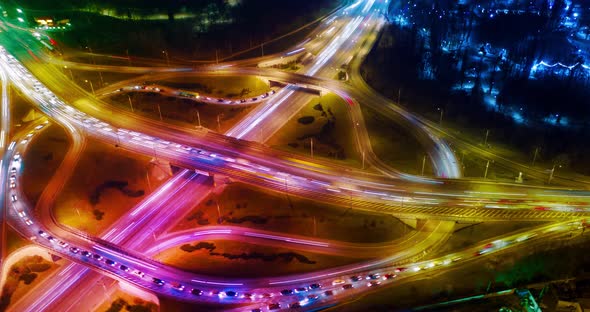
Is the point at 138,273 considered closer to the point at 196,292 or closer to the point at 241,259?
the point at 196,292

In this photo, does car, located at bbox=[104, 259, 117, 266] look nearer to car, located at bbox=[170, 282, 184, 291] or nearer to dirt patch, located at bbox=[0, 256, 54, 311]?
dirt patch, located at bbox=[0, 256, 54, 311]

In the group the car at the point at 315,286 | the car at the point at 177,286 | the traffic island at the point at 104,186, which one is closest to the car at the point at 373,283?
the car at the point at 315,286

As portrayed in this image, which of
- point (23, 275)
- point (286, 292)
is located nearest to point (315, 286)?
point (286, 292)

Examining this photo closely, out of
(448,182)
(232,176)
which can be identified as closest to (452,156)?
(448,182)

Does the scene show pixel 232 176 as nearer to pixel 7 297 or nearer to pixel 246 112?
pixel 246 112

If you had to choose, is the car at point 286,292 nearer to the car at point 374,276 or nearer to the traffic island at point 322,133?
the car at point 374,276

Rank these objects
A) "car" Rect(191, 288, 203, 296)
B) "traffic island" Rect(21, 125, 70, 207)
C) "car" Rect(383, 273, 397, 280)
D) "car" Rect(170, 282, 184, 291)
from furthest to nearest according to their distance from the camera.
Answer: "traffic island" Rect(21, 125, 70, 207) → "car" Rect(383, 273, 397, 280) → "car" Rect(170, 282, 184, 291) → "car" Rect(191, 288, 203, 296)

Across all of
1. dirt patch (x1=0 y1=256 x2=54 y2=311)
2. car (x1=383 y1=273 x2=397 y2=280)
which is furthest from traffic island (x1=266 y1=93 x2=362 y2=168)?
dirt patch (x1=0 y1=256 x2=54 y2=311)

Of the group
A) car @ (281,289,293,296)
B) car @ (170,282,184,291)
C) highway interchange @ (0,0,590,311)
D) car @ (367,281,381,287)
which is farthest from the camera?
highway interchange @ (0,0,590,311)

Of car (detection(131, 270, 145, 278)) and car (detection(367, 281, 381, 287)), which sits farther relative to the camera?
car (detection(131, 270, 145, 278))
